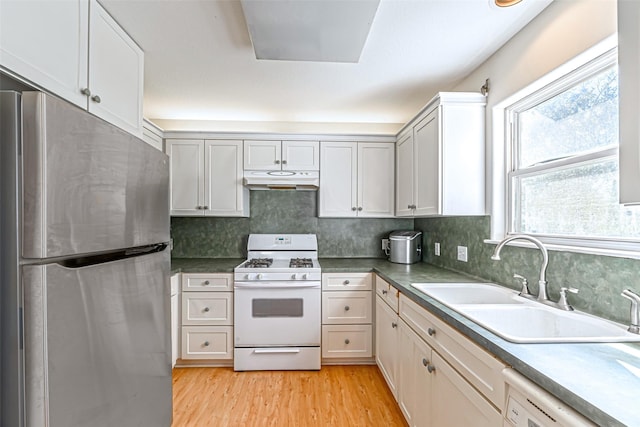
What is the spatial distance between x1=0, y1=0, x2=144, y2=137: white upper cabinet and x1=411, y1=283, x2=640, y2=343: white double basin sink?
1.93m

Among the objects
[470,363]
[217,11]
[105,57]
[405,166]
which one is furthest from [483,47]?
[105,57]

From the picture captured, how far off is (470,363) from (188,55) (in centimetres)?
233

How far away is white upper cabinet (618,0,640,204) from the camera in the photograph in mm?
804

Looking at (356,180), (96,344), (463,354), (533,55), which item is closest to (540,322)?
(463,354)

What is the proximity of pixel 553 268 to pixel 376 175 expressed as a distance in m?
1.81

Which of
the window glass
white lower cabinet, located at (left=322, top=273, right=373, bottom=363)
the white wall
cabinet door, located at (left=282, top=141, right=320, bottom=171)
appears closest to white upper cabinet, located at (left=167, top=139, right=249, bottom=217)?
cabinet door, located at (left=282, top=141, right=320, bottom=171)

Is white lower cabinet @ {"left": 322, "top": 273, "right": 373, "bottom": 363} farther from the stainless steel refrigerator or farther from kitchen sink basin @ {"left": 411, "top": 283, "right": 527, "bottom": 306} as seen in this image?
the stainless steel refrigerator

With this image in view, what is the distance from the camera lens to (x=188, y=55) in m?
2.05

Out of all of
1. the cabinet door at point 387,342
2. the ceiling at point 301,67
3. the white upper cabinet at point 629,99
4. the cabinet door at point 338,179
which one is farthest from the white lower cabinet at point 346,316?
the white upper cabinet at point 629,99

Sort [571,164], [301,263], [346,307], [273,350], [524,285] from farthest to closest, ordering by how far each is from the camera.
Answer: [301,263] < [346,307] < [273,350] < [524,285] < [571,164]

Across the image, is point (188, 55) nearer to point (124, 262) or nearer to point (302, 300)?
point (124, 262)

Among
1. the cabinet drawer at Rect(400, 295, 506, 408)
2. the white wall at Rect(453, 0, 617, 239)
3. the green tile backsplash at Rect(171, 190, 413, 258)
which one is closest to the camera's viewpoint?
the cabinet drawer at Rect(400, 295, 506, 408)

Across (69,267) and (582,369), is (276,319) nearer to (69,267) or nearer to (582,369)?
(69,267)

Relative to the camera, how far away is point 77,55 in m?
1.40
